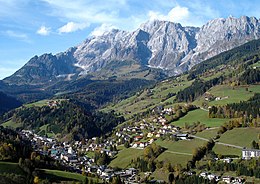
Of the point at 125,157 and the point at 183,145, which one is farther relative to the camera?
the point at 125,157

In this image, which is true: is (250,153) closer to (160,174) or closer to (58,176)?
(160,174)

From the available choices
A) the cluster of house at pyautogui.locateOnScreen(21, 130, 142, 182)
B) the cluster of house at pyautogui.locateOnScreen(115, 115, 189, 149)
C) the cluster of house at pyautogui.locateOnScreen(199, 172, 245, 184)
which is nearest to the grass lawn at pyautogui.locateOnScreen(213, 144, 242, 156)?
the cluster of house at pyautogui.locateOnScreen(199, 172, 245, 184)

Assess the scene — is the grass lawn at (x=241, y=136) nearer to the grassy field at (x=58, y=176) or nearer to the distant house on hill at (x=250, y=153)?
the distant house on hill at (x=250, y=153)

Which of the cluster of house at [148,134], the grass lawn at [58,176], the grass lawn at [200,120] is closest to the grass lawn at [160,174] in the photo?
the grass lawn at [58,176]

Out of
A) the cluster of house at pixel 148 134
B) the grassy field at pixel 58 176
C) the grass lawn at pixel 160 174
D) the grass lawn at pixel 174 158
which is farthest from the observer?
the cluster of house at pixel 148 134

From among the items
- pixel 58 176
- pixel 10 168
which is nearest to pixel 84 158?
pixel 58 176

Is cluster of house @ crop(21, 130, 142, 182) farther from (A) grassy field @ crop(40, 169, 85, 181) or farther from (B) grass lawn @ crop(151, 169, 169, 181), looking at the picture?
(A) grassy field @ crop(40, 169, 85, 181)
